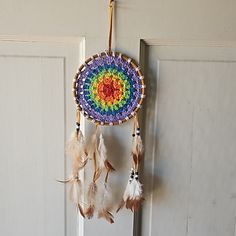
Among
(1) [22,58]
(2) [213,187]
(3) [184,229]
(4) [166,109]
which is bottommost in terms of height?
(3) [184,229]

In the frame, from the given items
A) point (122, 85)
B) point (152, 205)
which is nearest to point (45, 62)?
point (122, 85)

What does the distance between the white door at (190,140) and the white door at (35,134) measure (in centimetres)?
19

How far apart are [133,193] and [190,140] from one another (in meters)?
0.18

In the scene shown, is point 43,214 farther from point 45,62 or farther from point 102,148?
point 45,62

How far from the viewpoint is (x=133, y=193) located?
2.59 ft

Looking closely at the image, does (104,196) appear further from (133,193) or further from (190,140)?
(190,140)

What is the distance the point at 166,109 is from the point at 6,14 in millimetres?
399

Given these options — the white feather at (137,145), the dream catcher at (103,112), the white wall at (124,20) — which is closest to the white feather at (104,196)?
the dream catcher at (103,112)

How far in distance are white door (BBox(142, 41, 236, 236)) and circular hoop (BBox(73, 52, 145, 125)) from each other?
5cm

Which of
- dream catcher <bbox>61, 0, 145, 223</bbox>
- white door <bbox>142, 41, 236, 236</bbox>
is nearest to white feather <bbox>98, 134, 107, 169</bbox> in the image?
dream catcher <bbox>61, 0, 145, 223</bbox>

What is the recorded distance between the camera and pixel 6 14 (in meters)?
0.75

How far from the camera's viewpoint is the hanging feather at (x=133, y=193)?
2.59ft

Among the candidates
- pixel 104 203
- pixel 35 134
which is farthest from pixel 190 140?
pixel 35 134

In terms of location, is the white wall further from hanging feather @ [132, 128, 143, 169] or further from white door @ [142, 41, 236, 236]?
hanging feather @ [132, 128, 143, 169]
